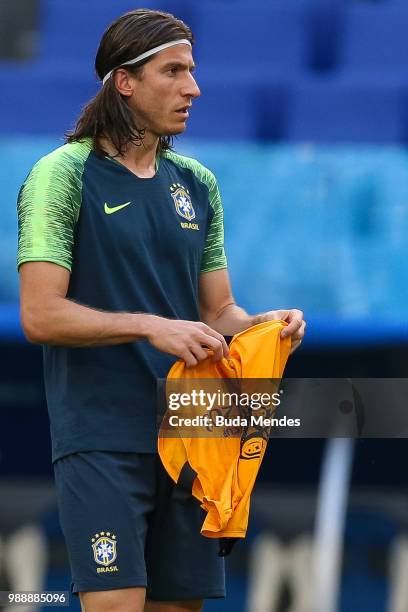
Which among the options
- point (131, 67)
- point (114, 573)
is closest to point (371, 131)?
point (131, 67)

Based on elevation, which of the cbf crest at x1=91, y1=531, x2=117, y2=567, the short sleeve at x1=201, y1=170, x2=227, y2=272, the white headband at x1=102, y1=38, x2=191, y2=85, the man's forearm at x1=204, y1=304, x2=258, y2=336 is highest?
the white headband at x1=102, y1=38, x2=191, y2=85

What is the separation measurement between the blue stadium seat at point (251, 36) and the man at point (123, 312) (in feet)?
13.4

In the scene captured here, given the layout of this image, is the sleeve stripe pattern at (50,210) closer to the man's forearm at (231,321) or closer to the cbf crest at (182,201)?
the cbf crest at (182,201)

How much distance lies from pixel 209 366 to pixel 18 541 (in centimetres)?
226

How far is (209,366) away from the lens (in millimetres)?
2090

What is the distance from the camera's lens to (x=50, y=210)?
79.7 inches

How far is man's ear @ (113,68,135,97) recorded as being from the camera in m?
2.21

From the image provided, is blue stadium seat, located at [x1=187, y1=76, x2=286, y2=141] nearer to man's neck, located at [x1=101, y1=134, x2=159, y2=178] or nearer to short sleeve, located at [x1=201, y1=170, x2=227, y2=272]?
short sleeve, located at [x1=201, y1=170, x2=227, y2=272]

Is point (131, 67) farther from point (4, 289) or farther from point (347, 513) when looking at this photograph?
point (4, 289)

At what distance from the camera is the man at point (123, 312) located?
2.01 meters

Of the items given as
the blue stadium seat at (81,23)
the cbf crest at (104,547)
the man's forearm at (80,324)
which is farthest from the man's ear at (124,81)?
the blue stadium seat at (81,23)

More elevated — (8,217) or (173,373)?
(8,217)

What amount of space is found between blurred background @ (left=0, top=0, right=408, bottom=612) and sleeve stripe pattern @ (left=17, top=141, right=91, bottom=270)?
156 centimetres

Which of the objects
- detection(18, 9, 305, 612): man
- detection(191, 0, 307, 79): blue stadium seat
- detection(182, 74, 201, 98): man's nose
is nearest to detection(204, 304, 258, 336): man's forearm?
detection(18, 9, 305, 612): man
